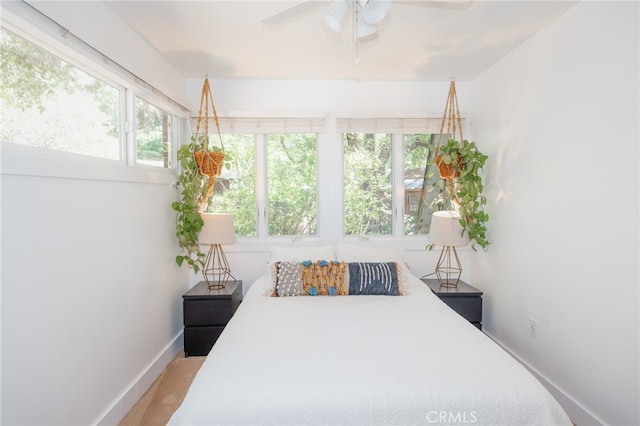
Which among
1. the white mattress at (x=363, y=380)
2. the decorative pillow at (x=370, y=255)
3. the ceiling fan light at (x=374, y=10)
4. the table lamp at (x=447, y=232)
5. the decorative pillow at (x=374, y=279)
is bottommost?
the white mattress at (x=363, y=380)

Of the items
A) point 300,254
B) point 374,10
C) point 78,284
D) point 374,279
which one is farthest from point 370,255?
point 78,284

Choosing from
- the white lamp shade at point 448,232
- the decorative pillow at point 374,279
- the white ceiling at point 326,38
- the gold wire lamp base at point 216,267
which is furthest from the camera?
the gold wire lamp base at point 216,267

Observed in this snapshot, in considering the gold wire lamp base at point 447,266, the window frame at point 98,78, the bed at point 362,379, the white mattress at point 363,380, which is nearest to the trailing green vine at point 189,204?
the window frame at point 98,78

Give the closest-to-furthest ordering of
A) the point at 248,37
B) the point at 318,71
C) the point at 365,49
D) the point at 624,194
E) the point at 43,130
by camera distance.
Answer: the point at 43,130, the point at 624,194, the point at 248,37, the point at 365,49, the point at 318,71

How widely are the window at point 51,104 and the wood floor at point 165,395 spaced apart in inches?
62.7

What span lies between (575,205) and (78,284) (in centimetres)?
279

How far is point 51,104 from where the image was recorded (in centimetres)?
157

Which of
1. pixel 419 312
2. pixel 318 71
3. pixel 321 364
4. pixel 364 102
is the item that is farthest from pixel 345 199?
pixel 321 364

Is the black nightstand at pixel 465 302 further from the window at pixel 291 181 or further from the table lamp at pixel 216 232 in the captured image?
the table lamp at pixel 216 232

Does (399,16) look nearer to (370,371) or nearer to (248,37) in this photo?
(248,37)

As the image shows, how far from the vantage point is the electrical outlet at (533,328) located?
2299 millimetres

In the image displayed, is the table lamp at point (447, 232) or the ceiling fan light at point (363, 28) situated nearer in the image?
the ceiling fan light at point (363, 28)

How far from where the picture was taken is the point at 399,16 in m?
2.04

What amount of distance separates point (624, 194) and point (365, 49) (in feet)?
6.12
